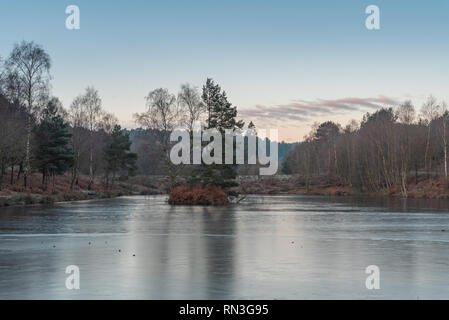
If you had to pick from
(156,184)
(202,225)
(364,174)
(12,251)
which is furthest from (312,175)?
(12,251)

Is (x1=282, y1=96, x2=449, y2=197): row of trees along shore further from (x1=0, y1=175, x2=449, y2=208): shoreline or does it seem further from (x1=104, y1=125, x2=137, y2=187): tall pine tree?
(x1=104, y1=125, x2=137, y2=187): tall pine tree

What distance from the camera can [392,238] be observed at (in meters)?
20.5

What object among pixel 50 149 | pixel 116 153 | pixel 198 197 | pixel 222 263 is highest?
pixel 116 153

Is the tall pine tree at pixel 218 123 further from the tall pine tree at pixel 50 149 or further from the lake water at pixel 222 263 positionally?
the lake water at pixel 222 263

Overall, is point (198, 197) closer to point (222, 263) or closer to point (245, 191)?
point (222, 263)

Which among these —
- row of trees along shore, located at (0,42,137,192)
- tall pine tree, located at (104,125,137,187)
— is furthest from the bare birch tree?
tall pine tree, located at (104,125,137,187)

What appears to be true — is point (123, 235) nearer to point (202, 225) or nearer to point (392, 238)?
point (202, 225)

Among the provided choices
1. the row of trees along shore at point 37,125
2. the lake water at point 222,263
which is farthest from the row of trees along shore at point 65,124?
the lake water at point 222,263

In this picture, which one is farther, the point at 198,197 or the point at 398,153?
the point at 398,153

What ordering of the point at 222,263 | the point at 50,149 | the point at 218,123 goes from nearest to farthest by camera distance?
1. the point at 222,263
2. the point at 218,123
3. the point at 50,149

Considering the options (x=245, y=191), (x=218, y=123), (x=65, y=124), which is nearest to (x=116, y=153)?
(x=65, y=124)

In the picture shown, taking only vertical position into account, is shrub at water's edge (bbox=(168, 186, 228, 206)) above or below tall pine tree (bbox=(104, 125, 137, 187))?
below

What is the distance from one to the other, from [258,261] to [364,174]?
278ft

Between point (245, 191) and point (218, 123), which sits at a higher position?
point (218, 123)
